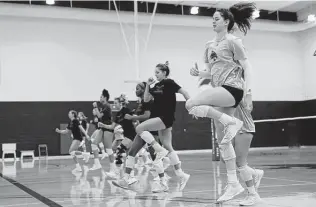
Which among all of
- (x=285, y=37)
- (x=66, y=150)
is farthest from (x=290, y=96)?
(x=66, y=150)

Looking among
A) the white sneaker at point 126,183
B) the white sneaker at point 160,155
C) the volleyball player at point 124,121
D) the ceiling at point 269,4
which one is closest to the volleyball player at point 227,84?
the white sneaker at point 160,155

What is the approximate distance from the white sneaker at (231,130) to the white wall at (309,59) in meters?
23.4

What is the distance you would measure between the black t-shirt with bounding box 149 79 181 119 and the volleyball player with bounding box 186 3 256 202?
1.52 metres

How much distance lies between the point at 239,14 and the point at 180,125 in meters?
19.1

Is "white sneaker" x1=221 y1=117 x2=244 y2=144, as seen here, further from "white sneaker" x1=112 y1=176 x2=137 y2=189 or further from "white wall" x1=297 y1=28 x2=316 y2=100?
"white wall" x1=297 y1=28 x2=316 y2=100

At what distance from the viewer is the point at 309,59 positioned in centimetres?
2661

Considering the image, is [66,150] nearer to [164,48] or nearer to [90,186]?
[164,48]

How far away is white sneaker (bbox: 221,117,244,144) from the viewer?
14.3 ft

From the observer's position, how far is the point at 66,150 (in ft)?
71.3

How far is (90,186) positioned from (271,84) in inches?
842

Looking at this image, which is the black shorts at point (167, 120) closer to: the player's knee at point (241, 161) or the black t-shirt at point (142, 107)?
the player's knee at point (241, 161)

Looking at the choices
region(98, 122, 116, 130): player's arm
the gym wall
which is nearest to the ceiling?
the gym wall

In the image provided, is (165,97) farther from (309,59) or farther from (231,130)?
(309,59)

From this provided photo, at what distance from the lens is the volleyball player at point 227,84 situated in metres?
4.39
